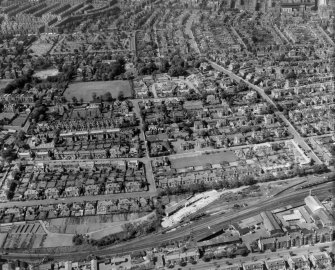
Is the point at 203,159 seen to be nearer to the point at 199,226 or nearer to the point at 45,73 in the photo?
the point at 199,226

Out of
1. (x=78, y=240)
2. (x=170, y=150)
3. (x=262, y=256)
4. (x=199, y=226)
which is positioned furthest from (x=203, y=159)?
(x=78, y=240)

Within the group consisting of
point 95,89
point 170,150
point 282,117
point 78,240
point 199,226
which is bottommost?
point 282,117

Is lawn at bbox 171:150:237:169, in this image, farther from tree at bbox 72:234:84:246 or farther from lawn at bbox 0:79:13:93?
lawn at bbox 0:79:13:93

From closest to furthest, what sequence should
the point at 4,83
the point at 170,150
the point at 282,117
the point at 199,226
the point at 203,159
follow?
1. the point at 199,226
2. the point at 203,159
3. the point at 170,150
4. the point at 282,117
5. the point at 4,83

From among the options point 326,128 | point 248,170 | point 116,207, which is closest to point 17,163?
point 116,207

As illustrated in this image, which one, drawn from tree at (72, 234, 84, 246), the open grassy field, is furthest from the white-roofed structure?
the open grassy field
